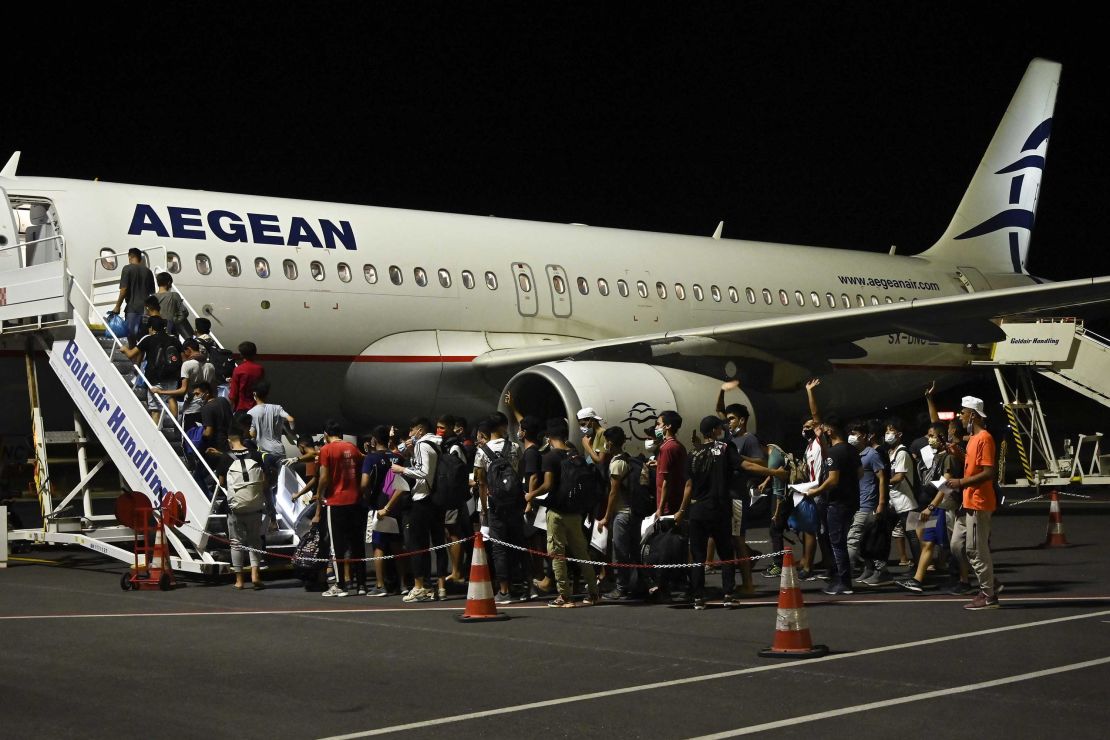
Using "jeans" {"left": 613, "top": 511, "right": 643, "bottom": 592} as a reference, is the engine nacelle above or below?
above

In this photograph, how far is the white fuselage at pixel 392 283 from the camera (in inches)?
582

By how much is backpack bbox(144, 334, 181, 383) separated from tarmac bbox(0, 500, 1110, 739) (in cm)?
233

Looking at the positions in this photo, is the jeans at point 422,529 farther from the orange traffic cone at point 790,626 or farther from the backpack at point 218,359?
the orange traffic cone at point 790,626

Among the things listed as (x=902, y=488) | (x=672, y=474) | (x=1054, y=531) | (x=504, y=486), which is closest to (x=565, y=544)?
(x=504, y=486)

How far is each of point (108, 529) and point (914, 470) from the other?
282 inches

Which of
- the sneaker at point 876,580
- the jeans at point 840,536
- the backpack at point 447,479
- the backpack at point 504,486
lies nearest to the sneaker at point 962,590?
the sneaker at point 876,580

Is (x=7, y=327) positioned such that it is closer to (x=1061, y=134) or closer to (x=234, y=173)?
(x=234, y=173)

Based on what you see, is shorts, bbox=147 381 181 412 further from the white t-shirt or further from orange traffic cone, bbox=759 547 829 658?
orange traffic cone, bbox=759 547 829 658

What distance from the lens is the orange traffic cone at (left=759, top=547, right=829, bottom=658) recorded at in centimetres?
752

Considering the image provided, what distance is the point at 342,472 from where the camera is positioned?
10938mm

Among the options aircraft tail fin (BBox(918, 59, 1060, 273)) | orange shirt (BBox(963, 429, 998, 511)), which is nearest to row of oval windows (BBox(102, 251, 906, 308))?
aircraft tail fin (BBox(918, 59, 1060, 273))

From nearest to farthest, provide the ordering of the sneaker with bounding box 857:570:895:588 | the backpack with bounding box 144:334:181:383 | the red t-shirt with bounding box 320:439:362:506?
the red t-shirt with bounding box 320:439:362:506
the sneaker with bounding box 857:570:895:588
the backpack with bounding box 144:334:181:383

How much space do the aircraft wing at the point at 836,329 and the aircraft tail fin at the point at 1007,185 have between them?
8.46 meters

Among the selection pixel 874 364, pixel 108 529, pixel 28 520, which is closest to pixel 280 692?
pixel 108 529
